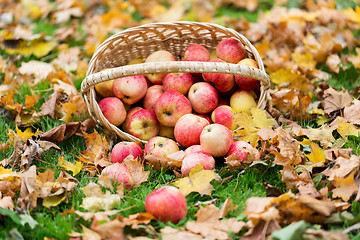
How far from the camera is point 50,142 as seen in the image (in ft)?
7.01

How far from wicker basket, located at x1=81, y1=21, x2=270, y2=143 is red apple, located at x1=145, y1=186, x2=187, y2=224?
0.74 metres

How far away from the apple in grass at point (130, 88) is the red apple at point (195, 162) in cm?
66

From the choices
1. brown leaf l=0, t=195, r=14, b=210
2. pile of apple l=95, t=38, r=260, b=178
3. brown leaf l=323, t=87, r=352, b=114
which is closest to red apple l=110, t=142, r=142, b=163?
pile of apple l=95, t=38, r=260, b=178

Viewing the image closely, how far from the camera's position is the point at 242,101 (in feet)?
7.63

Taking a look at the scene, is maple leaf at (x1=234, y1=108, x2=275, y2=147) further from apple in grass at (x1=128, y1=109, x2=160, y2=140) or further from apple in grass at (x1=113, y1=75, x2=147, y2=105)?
apple in grass at (x1=113, y1=75, x2=147, y2=105)

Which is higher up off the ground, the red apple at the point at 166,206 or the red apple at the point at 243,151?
the red apple at the point at 166,206

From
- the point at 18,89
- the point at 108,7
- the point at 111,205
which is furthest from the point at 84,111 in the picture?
the point at 108,7

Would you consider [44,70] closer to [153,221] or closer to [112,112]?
[112,112]

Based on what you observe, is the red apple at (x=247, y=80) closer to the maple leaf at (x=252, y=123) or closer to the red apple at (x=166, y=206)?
the maple leaf at (x=252, y=123)

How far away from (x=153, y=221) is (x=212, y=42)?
5.01ft

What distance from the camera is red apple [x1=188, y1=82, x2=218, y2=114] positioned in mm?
2291

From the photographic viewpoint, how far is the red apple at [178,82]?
2.36 metres

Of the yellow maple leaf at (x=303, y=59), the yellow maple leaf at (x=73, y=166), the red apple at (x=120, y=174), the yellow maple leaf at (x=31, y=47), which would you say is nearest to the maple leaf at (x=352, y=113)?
the yellow maple leaf at (x=303, y=59)

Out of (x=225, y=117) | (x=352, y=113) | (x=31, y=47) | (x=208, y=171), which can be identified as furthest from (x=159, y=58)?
(x=31, y=47)
